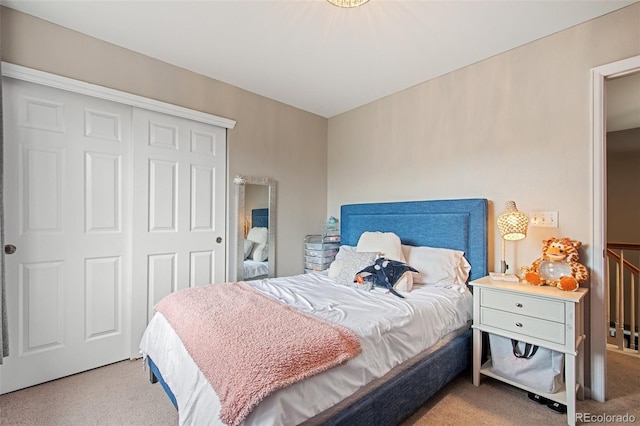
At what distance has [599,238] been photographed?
1.96 meters

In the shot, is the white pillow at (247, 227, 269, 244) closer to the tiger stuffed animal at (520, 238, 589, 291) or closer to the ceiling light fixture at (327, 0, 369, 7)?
the ceiling light fixture at (327, 0, 369, 7)

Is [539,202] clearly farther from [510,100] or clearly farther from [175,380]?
[175,380]

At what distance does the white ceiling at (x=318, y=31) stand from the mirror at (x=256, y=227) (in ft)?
3.61

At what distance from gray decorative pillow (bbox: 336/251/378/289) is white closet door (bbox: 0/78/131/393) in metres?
1.81

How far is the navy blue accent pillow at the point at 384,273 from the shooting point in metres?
2.29

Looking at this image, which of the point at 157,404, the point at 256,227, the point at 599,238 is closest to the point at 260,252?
the point at 256,227

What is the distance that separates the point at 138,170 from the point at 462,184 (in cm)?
285

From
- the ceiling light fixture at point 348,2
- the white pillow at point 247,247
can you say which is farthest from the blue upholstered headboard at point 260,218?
the ceiling light fixture at point 348,2

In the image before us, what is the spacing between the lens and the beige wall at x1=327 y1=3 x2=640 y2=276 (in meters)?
2.05

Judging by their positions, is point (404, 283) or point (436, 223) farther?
point (436, 223)

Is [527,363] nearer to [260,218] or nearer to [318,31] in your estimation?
[260,218]

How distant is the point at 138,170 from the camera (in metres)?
2.51

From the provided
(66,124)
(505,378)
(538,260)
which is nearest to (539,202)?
(538,260)

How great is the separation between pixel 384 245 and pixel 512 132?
1394 mm
